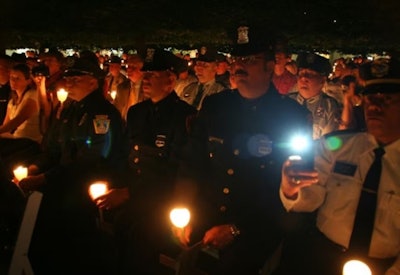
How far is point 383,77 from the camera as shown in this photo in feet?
10.7

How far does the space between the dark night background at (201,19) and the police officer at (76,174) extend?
1299cm

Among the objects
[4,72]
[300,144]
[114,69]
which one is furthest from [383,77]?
[114,69]

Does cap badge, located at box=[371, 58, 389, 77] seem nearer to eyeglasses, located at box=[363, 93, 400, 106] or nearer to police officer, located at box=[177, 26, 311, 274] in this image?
eyeglasses, located at box=[363, 93, 400, 106]

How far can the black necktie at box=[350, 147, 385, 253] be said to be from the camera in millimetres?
3092

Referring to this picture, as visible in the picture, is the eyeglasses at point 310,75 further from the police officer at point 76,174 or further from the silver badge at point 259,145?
the silver badge at point 259,145

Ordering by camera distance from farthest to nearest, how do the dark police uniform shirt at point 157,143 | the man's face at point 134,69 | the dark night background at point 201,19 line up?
the dark night background at point 201,19
the man's face at point 134,69
the dark police uniform shirt at point 157,143

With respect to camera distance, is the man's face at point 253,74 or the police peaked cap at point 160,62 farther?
the police peaked cap at point 160,62

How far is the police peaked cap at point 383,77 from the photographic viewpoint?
3209mm

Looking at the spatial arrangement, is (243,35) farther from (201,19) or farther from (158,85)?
(201,19)

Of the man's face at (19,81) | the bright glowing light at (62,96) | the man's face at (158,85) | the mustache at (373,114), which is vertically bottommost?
the bright glowing light at (62,96)

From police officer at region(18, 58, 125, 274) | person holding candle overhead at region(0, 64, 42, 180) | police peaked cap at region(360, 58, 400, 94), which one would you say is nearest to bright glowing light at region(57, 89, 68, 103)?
person holding candle overhead at region(0, 64, 42, 180)

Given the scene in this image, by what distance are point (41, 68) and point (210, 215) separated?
4.93 m

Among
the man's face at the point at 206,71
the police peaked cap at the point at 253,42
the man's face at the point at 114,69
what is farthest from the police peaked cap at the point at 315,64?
the man's face at the point at 114,69

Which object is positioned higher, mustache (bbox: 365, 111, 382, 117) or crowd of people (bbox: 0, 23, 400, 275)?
mustache (bbox: 365, 111, 382, 117)
